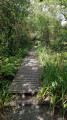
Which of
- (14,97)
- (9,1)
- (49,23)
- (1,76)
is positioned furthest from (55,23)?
(14,97)

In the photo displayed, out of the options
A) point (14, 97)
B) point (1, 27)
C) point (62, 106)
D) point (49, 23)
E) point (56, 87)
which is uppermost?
point (49, 23)

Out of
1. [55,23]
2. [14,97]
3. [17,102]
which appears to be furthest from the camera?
[55,23]

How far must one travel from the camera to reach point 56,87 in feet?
8.16

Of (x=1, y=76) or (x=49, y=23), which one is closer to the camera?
(x=1, y=76)

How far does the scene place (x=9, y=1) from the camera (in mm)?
4707

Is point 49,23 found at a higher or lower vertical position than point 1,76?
higher

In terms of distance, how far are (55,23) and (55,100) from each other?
39.2 ft

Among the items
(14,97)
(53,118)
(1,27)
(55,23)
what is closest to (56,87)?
(53,118)

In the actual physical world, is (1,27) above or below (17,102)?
above

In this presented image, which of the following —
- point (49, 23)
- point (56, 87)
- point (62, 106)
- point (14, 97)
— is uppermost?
point (49, 23)

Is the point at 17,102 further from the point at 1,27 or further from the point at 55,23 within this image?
the point at 55,23

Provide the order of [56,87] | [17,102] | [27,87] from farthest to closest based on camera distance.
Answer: [27,87] → [17,102] → [56,87]

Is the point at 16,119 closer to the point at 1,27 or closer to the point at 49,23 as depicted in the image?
the point at 1,27

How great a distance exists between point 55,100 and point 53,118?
0.43 meters
